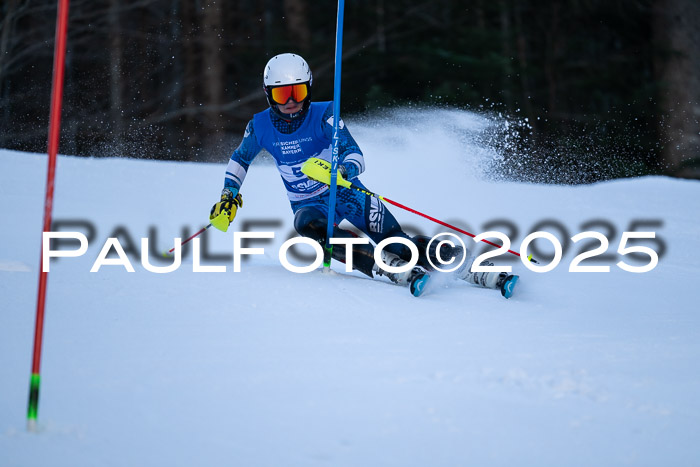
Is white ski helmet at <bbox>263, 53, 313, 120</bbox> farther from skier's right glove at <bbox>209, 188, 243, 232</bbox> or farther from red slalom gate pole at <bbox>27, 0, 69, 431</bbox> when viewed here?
red slalom gate pole at <bbox>27, 0, 69, 431</bbox>

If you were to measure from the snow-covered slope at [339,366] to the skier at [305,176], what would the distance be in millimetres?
196

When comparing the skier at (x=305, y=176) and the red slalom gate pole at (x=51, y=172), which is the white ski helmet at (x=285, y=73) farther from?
the red slalom gate pole at (x=51, y=172)

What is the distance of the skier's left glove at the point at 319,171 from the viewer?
4.57 metres

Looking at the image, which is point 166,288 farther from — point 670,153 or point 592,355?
point 670,153

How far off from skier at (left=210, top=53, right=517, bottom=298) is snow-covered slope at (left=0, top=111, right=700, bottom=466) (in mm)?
196

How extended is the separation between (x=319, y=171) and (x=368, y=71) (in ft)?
38.3

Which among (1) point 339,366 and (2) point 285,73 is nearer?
(1) point 339,366

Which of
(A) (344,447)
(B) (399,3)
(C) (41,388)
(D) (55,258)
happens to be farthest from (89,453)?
(B) (399,3)

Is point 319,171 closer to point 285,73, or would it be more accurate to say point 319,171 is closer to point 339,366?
point 285,73

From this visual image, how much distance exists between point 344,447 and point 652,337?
83.3 inches

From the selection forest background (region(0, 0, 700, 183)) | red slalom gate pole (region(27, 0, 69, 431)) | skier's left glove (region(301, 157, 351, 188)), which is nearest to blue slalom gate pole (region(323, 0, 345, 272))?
skier's left glove (region(301, 157, 351, 188))

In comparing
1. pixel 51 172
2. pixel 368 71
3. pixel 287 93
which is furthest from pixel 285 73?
pixel 368 71

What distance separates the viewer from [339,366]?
304 centimetres

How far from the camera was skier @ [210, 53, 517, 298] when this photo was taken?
4.57 m
